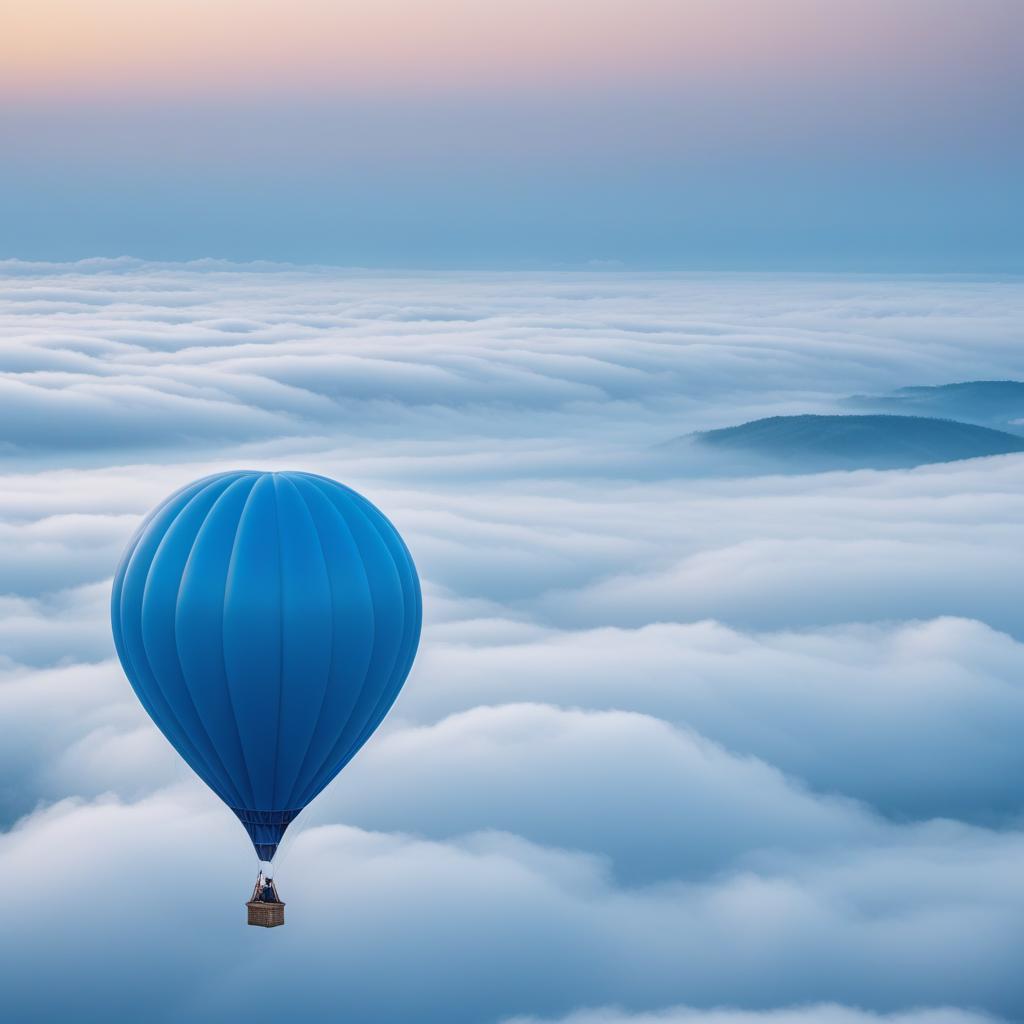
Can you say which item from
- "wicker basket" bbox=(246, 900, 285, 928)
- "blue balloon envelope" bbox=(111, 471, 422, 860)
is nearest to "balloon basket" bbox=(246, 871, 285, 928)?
"wicker basket" bbox=(246, 900, 285, 928)

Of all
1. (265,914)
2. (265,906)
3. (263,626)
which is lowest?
(265,914)

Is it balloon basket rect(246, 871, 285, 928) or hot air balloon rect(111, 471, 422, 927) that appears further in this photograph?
hot air balloon rect(111, 471, 422, 927)

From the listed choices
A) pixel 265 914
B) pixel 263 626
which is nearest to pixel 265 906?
pixel 265 914

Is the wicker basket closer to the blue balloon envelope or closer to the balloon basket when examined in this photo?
the balloon basket

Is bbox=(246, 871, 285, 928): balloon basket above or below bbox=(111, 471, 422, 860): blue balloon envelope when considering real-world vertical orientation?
below

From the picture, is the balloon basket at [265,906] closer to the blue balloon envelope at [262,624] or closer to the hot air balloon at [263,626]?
the hot air balloon at [263,626]

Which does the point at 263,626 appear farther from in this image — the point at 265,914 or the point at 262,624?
the point at 265,914

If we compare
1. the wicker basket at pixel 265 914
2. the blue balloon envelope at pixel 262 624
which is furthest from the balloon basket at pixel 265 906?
the blue balloon envelope at pixel 262 624
